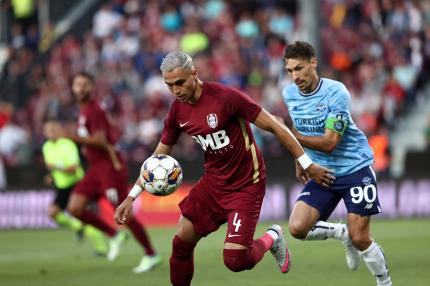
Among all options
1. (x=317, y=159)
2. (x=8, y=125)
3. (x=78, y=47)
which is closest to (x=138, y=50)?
(x=78, y=47)

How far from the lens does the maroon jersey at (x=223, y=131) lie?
9156 millimetres

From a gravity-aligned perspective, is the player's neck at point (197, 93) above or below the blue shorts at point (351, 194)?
above

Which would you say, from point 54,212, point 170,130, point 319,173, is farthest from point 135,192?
point 54,212

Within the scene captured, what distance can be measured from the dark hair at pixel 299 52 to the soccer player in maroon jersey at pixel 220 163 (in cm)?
82

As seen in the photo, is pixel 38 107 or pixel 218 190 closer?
pixel 218 190

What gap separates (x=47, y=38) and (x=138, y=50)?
12.6 ft

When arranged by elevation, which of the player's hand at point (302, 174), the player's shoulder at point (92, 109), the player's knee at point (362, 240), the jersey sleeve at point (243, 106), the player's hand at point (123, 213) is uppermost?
the player's shoulder at point (92, 109)

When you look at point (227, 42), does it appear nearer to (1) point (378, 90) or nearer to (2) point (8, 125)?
(1) point (378, 90)

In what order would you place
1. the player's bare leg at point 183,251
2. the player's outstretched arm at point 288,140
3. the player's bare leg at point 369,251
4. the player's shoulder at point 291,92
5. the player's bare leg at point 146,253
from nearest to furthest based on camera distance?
the player's outstretched arm at point 288,140, the player's bare leg at point 183,251, the player's bare leg at point 369,251, the player's shoulder at point 291,92, the player's bare leg at point 146,253

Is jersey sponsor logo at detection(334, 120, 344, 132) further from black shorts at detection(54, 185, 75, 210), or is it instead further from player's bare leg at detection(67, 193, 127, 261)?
black shorts at detection(54, 185, 75, 210)

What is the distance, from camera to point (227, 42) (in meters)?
24.5

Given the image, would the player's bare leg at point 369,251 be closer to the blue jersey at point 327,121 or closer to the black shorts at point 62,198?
the blue jersey at point 327,121

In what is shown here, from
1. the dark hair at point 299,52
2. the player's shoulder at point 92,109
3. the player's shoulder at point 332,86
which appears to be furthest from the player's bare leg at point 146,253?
the dark hair at point 299,52

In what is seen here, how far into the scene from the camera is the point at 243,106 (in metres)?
9.13
